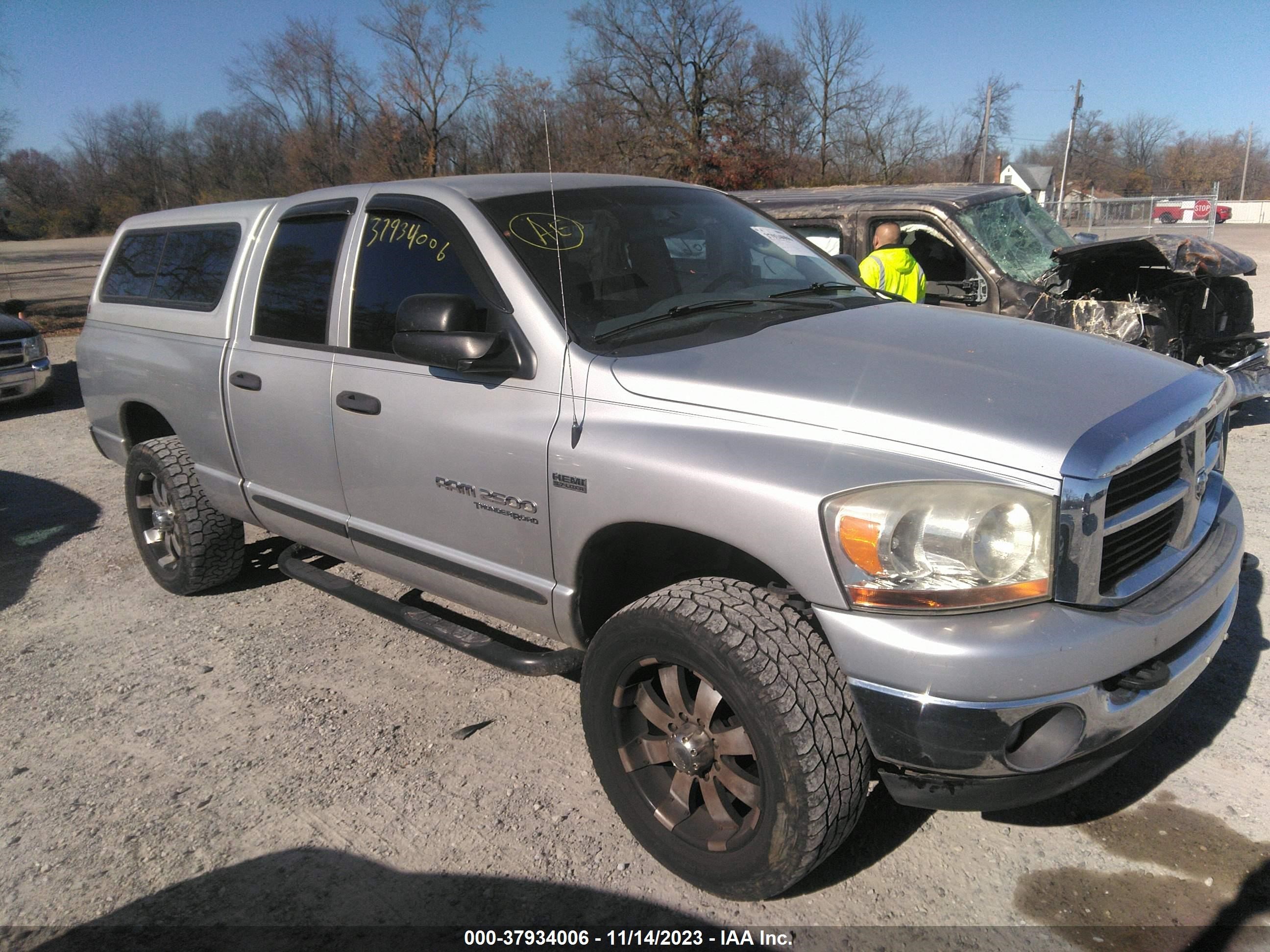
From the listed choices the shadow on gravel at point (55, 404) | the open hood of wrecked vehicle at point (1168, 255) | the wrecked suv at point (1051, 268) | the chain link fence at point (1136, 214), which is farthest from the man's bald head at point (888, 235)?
the chain link fence at point (1136, 214)

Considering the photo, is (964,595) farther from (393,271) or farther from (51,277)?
(51,277)

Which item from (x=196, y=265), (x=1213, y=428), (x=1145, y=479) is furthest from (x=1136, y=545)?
(x=196, y=265)

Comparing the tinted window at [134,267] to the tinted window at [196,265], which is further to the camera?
the tinted window at [134,267]

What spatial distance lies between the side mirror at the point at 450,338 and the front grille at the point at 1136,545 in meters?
1.76

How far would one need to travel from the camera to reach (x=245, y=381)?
12.9 feet

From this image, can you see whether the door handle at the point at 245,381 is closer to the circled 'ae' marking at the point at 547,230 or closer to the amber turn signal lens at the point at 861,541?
the circled 'ae' marking at the point at 547,230

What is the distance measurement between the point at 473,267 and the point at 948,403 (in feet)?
5.46

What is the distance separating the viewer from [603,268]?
3137 mm

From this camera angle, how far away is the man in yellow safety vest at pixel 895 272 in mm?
6242

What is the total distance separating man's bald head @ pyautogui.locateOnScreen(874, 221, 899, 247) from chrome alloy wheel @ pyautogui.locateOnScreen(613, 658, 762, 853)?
4858mm

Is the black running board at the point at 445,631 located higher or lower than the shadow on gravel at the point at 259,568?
higher

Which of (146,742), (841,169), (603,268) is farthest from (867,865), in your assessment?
(841,169)

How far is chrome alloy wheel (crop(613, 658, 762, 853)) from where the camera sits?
245 centimetres

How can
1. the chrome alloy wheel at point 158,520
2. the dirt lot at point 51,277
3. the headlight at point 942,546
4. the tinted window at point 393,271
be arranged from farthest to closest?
the dirt lot at point 51,277 < the chrome alloy wheel at point 158,520 < the tinted window at point 393,271 < the headlight at point 942,546
